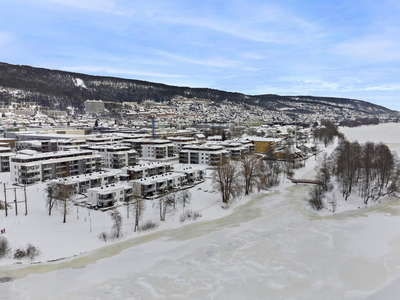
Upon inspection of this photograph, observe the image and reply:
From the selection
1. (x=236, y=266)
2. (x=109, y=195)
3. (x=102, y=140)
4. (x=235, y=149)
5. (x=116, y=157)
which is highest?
(x=102, y=140)

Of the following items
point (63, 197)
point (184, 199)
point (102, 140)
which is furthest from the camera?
point (102, 140)

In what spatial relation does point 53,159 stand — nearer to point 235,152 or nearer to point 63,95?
point 235,152

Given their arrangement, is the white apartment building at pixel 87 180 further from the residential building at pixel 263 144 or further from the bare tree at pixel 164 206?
the residential building at pixel 263 144

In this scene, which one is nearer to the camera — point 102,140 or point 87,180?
point 87,180

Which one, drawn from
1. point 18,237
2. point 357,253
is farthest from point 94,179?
A: point 357,253

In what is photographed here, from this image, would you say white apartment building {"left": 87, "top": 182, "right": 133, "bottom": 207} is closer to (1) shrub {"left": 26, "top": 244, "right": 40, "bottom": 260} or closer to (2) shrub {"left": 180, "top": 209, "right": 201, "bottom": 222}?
(2) shrub {"left": 180, "top": 209, "right": 201, "bottom": 222}

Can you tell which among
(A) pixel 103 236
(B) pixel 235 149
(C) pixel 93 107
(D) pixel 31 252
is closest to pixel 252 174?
(A) pixel 103 236

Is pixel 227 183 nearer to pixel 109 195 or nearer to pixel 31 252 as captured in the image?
pixel 109 195
